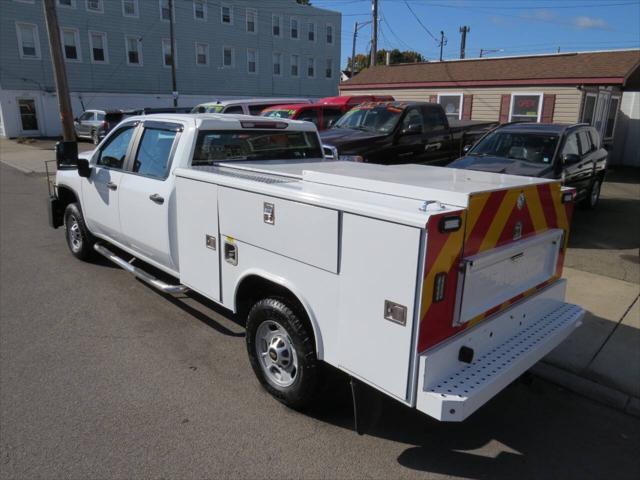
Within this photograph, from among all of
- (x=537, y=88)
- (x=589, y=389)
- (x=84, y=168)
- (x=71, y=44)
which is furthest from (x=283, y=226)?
(x=71, y=44)

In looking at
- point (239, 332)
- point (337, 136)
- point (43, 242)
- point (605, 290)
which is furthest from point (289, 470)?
point (337, 136)

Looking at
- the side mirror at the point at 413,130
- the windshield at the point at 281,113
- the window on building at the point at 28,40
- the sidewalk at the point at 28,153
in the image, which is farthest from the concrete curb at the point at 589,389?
the window on building at the point at 28,40

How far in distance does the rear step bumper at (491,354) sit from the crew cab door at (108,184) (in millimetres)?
3947

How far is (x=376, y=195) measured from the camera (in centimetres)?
291

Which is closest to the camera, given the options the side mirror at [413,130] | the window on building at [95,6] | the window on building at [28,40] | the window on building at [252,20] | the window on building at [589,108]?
the side mirror at [413,130]

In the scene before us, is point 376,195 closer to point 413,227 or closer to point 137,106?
point 413,227

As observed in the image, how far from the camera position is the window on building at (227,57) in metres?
36.3

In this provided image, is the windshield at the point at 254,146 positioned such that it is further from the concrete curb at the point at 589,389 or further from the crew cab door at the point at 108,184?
the concrete curb at the point at 589,389

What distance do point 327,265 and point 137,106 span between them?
111ft

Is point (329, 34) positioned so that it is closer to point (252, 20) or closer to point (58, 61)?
point (252, 20)

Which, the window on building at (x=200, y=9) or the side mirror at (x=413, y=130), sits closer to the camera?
the side mirror at (x=413, y=130)

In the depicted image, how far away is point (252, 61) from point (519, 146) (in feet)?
106

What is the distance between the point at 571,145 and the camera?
881 centimetres

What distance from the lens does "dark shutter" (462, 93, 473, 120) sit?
1798 cm
